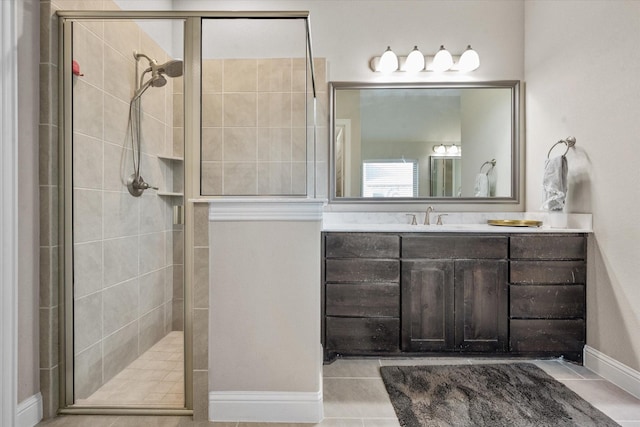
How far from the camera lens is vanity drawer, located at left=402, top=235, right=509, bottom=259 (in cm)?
212

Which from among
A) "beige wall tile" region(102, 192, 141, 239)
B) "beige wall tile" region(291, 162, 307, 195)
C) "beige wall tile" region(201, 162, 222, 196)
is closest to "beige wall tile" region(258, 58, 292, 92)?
"beige wall tile" region(291, 162, 307, 195)

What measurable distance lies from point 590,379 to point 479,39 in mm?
2371

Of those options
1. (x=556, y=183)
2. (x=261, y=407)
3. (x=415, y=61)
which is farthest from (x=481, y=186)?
(x=261, y=407)

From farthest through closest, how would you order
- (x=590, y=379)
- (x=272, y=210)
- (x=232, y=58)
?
(x=232, y=58) → (x=590, y=379) → (x=272, y=210)

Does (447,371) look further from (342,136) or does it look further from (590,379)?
(342,136)

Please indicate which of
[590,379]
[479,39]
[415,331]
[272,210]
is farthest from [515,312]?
[479,39]

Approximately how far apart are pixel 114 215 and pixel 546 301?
244cm

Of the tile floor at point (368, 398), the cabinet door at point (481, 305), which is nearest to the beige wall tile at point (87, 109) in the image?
the tile floor at point (368, 398)

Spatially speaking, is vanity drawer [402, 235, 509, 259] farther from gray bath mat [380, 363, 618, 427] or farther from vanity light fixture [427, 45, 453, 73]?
vanity light fixture [427, 45, 453, 73]

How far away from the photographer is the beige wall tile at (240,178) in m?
1.68

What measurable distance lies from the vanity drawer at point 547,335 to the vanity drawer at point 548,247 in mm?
387

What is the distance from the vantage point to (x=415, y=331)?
6.98 ft

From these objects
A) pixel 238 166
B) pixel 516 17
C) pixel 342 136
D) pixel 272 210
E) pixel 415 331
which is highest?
pixel 516 17

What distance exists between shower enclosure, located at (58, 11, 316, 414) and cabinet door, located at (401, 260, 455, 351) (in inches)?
41.2
